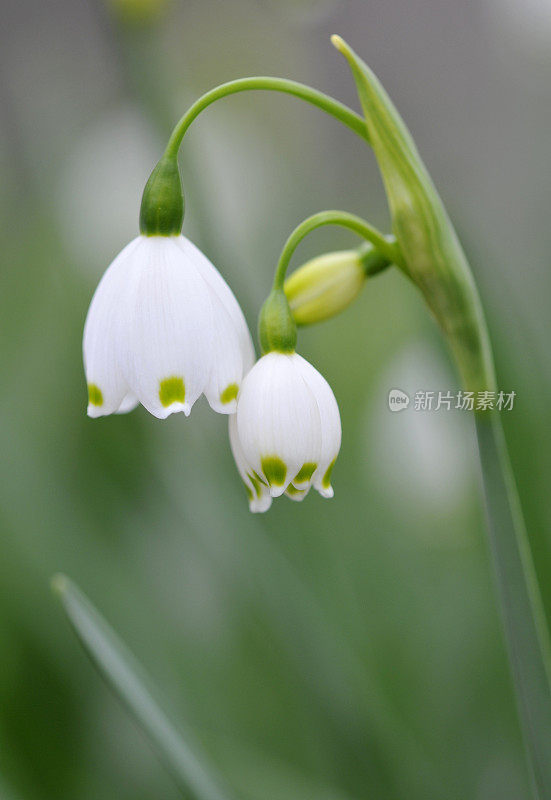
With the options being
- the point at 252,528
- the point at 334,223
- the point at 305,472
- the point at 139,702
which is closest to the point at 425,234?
the point at 334,223

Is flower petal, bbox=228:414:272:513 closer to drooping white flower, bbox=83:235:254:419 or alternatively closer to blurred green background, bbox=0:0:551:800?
drooping white flower, bbox=83:235:254:419

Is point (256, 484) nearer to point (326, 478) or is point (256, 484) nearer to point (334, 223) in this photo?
point (326, 478)

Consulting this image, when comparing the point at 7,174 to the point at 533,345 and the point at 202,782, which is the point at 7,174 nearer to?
the point at 533,345

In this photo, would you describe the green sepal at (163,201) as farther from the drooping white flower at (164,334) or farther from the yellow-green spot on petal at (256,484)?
the yellow-green spot on petal at (256,484)

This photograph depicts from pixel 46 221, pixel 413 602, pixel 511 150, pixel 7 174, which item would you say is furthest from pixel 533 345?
pixel 7 174

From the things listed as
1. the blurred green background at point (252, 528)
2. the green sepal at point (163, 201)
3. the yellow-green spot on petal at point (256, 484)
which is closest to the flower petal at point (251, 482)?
the yellow-green spot on petal at point (256, 484)

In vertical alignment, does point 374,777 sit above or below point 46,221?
below
